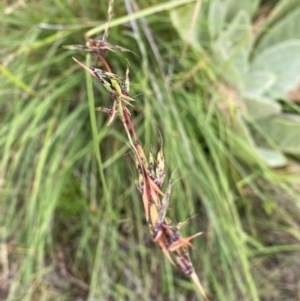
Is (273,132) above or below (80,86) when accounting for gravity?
below

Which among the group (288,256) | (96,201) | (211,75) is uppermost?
(211,75)

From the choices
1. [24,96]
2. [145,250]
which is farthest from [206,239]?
[24,96]

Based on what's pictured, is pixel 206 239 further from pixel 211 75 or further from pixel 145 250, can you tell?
pixel 211 75

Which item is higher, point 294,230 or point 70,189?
point 70,189

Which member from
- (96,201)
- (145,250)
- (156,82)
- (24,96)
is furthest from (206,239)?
(24,96)

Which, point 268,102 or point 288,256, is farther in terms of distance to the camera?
point 288,256

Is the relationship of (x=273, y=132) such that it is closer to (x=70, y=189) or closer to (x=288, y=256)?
(x=288, y=256)
